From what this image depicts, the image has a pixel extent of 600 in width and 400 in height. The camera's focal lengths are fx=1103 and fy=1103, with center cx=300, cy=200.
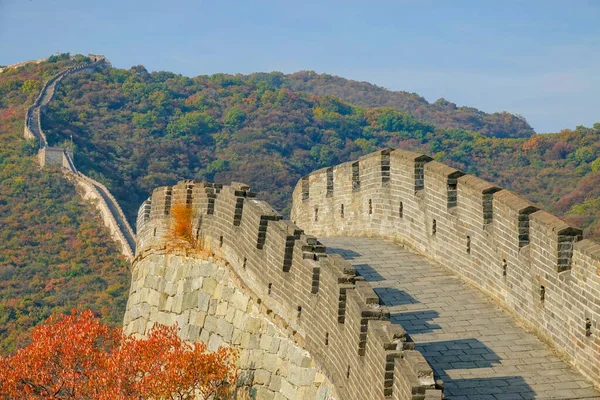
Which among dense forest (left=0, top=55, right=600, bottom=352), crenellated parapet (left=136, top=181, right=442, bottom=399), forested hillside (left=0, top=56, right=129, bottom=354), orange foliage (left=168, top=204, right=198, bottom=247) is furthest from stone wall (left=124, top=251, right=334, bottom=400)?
forested hillside (left=0, top=56, right=129, bottom=354)

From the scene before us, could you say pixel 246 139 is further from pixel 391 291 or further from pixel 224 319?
pixel 391 291

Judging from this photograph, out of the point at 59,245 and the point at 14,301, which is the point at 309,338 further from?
the point at 59,245

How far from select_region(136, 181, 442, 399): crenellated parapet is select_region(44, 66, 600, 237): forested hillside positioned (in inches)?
1091

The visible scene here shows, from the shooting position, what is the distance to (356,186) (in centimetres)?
1841

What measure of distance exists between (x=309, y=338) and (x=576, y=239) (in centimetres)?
301

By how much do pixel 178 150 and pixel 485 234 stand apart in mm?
70384

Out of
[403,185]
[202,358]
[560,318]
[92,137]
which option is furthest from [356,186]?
[92,137]

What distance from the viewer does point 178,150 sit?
269 feet

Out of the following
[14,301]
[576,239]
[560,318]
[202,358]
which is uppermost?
[576,239]

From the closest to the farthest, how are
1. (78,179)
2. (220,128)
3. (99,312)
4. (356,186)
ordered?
(356,186), (99,312), (78,179), (220,128)

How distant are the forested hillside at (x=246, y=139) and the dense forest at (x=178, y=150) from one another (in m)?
0.14

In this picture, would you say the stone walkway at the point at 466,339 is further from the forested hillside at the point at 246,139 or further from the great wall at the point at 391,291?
the forested hillside at the point at 246,139

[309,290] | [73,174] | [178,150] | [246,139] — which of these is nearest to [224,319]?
[309,290]

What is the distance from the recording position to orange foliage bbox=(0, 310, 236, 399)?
1304 centimetres
